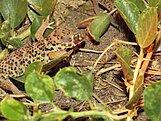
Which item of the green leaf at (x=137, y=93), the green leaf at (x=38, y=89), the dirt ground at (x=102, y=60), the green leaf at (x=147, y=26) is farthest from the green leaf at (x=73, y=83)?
the dirt ground at (x=102, y=60)

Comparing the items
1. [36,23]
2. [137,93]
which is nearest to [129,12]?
[137,93]

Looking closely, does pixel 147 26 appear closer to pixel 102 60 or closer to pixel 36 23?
pixel 102 60

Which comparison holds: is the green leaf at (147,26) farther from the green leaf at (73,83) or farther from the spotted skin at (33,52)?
the spotted skin at (33,52)

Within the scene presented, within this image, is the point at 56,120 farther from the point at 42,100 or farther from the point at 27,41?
the point at 27,41

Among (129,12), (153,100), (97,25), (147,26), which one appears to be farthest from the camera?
(97,25)

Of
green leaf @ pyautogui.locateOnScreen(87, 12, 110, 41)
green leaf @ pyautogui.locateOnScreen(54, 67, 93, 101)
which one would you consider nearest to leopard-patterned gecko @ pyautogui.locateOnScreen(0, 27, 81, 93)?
green leaf @ pyautogui.locateOnScreen(87, 12, 110, 41)

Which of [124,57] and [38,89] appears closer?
[38,89]

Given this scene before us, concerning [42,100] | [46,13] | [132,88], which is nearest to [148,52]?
[132,88]
